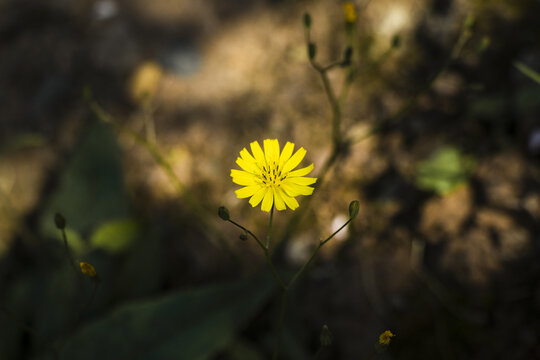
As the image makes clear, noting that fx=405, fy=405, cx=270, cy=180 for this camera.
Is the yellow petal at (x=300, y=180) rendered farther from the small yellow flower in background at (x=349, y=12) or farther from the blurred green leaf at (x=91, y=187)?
the blurred green leaf at (x=91, y=187)

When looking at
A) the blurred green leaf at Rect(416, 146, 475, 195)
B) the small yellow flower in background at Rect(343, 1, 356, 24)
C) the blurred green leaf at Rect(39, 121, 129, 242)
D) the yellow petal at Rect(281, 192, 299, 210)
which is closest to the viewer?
the yellow petal at Rect(281, 192, 299, 210)

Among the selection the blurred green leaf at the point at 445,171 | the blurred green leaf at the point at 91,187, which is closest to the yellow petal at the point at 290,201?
the blurred green leaf at the point at 445,171

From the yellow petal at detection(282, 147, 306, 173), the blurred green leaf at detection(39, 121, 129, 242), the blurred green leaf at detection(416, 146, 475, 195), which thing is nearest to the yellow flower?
the yellow petal at detection(282, 147, 306, 173)

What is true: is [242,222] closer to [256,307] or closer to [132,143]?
[256,307]

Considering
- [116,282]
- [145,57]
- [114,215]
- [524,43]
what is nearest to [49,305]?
[116,282]

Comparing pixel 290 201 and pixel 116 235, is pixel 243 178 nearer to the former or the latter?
pixel 290 201

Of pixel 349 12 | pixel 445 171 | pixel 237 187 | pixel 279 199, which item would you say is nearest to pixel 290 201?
pixel 279 199

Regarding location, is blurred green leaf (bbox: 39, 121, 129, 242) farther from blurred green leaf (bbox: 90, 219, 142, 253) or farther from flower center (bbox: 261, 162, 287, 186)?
flower center (bbox: 261, 162, 287, 186)
